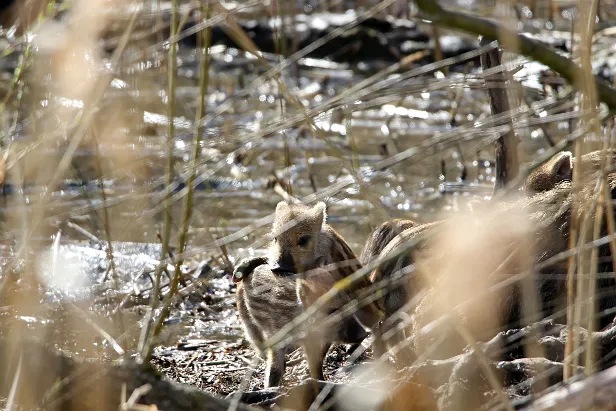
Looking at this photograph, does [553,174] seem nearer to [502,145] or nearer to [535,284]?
[502,145]

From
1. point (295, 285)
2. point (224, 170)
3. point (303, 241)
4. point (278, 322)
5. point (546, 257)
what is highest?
point (224, 170)

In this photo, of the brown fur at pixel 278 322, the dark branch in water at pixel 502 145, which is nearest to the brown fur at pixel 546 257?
the brown fur at pixel 278 322

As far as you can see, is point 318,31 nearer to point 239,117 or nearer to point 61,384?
point 239,117

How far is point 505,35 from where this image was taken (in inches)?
125

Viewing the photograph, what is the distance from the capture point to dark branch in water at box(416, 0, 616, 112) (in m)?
3.25

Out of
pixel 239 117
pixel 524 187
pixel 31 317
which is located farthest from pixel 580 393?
pixel 239 117

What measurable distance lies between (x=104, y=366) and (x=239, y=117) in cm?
740

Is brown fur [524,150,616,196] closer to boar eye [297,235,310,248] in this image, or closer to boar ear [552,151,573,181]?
boar ear [552,151,573,181]

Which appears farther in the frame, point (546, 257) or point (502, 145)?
point (502, 145)

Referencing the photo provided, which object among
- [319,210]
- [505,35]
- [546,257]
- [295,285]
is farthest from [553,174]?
[505,35]

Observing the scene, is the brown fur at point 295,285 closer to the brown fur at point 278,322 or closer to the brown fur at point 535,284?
the brown fur at point 278,322

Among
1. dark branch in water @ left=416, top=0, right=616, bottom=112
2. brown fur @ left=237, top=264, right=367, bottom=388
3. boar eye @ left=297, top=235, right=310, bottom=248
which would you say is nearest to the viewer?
dark branch in water @ left=416, top=0, right=616, bottom=112

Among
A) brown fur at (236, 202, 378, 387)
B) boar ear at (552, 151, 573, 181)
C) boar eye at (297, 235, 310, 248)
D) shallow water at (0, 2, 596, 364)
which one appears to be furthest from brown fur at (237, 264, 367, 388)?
boar ear at (552, 151, 573, 181)

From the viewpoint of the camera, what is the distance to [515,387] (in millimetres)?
3740
